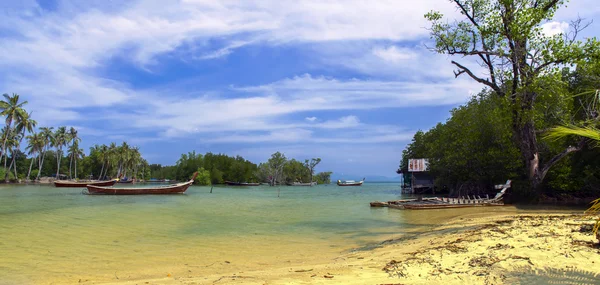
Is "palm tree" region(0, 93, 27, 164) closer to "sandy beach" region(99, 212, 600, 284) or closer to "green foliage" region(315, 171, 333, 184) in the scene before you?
"sandy beach" region(99, 212, 600, 284)

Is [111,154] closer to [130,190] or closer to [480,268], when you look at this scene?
[130,190]

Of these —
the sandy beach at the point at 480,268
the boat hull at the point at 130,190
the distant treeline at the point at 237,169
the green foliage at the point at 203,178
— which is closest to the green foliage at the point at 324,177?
the distant treeline at the point at 237,169

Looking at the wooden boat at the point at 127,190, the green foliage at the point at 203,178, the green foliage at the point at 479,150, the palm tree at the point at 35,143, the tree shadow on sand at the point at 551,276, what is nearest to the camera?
the tree shadow on sand at the point at 551,276

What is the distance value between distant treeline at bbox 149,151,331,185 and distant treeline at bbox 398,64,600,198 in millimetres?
70459

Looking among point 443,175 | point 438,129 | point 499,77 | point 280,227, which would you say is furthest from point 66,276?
point 438,129

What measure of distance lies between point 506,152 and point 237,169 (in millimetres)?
82631

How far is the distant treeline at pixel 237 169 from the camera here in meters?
98.4

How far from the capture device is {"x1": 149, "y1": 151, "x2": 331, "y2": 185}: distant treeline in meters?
98.4

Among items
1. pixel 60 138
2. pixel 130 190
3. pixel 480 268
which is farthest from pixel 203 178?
pixel 480 268

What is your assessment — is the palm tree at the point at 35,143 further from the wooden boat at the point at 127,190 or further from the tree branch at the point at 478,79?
the tree branch at the point at 478,79

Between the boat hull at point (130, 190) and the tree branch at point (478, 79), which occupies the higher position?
the tree branch at point (478, 79)

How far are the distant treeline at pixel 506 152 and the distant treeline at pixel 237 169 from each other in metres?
70.5

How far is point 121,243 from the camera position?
1022 cm

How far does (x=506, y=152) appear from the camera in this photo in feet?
Result: 79.0
